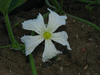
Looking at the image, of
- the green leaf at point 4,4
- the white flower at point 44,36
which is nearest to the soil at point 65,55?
the white flower at point 44,36

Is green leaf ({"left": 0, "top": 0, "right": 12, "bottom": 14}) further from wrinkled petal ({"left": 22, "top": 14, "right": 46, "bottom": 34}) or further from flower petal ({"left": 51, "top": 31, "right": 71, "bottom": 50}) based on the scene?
flower petal ({"left": 51, "top": 31, "right": 71, "bottom": 50})

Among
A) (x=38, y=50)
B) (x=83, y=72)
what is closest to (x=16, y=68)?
(x=38, y=50)

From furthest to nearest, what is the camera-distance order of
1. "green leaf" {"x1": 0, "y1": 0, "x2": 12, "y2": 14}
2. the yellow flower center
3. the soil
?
the soil → the yellow flower center → "green leaf" {"x1": 0, "y1": 0, "x2": 12, "y2": 14}

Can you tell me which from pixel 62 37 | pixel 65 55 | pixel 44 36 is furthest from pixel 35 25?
pixel 65 55

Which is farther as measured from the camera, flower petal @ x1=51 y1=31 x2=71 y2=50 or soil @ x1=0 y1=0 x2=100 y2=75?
soil @ x1=0 y1=0 x2=100 y2=75

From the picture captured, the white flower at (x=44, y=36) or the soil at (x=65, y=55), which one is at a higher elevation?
the white flower at (x=44, y=36)

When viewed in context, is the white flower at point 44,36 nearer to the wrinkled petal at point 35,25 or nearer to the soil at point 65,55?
the wrinkled petal at point 35,25

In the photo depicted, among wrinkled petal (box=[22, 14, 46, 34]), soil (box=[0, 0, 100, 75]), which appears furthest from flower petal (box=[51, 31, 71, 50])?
soil (box=[0, 0, 100, 75])

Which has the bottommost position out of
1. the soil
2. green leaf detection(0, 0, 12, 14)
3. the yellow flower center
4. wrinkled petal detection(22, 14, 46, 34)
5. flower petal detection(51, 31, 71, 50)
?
the soil

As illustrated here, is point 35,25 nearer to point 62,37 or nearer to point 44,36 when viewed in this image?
point 44,36

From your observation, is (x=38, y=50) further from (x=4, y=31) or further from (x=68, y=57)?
(x=4, y=31)
